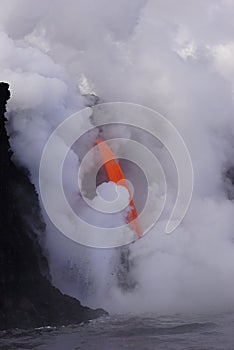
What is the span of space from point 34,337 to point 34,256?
59.7 feet

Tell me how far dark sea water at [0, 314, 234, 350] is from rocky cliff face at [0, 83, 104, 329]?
3.18 meters

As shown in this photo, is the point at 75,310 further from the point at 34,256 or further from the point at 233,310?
the point at 233,310

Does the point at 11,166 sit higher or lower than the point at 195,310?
higher

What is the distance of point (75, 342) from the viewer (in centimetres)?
7612

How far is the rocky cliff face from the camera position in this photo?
87.9m

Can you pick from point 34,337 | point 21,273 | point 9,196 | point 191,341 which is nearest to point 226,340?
point 191,341

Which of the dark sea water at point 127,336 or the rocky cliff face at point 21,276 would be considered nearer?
the dark sea water at point 127,336

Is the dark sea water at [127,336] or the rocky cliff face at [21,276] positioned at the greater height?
the rocky cliff face at [21,276]

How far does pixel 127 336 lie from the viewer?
277 feet

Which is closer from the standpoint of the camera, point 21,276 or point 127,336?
point 127,336

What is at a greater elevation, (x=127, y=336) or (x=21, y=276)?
(x=21, y=276)

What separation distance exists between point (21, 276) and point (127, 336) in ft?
63.1

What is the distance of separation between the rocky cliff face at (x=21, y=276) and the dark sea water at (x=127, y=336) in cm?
318

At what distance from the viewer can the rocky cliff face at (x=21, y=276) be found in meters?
87.9
